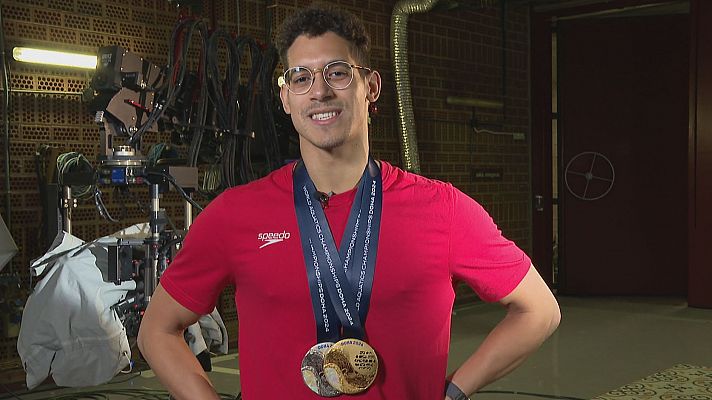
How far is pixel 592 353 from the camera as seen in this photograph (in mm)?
5383

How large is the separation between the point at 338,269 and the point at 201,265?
0.25m

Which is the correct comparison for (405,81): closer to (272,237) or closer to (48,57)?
(48,57)

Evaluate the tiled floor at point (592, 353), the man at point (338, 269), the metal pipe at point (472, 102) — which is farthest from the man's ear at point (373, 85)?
the metal pipe at point (472, 102)

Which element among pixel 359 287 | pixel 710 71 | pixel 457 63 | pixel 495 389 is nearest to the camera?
pixel 359 287

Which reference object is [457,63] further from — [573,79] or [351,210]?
[351,210]

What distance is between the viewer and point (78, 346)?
356 centimetres

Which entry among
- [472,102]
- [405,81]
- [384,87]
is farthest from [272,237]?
[472,102]

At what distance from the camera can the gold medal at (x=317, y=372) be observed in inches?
53.7

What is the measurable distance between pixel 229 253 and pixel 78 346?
2.36 m

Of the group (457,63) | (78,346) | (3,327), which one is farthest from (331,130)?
(457,63)

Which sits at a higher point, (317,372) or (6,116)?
(6,116)

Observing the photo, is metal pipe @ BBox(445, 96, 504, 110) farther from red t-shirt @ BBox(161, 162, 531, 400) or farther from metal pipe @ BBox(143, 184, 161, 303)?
red t-shirt @ BBox(161, 162, 531, 400)

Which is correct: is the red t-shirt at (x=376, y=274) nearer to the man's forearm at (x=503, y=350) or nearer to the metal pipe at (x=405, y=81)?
the man's forearm at (x=503, y=350)

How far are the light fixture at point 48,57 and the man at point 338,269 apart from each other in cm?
350
